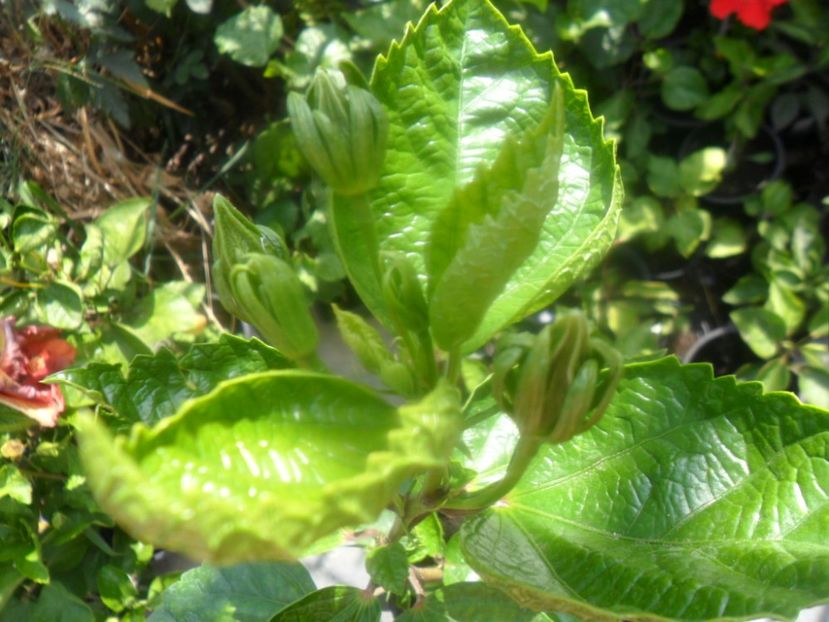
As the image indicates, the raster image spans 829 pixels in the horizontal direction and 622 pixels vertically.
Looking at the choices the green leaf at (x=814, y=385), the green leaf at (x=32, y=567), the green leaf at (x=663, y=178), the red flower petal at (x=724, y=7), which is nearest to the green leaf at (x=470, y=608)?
the green leaf at (x=32, y=567)

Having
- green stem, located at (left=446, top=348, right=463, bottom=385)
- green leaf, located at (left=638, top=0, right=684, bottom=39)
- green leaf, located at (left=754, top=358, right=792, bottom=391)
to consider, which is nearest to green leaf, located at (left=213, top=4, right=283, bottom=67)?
green leaf, located at (left=638, top=0, right=684, bottom=39)

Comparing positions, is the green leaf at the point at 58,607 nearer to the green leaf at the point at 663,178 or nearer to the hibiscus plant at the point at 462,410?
the hibiscus plant at the point at 462,410

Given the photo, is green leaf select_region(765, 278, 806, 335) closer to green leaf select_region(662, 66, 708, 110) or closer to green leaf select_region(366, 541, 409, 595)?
green leaf select_region(662, 66, 708, 110)

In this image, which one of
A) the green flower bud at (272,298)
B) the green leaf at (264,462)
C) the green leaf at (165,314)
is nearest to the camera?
the green leaf at (264,462)

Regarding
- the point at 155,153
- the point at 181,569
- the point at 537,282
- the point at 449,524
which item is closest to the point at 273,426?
the point at 537,282

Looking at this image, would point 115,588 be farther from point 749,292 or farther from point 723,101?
point 723,101

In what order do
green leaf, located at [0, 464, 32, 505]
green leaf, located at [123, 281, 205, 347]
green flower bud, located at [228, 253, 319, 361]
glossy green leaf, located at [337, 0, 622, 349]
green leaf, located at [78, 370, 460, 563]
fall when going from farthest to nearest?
green leaf, located at [123, 281, 205, 347], green leaf, located at [0, 464, 32, 505], glossy green leaf, located at [337, 0, 622, 349], green flower bud, located at [228, 253, 319, 361], green leaf, located at [78, 370, 460, 563]
